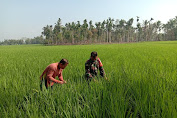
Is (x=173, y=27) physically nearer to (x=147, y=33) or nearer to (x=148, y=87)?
(x=147, y=33)

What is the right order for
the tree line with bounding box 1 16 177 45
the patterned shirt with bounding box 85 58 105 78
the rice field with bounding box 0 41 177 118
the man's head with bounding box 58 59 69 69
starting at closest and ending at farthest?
the rice field with bounding box 0 41 177 118 < the man's head with bounding box 58 59 69 69 < the patterned shirt with bounding box 85 58 105 78 < the tree line with bounding box 1 16 177 45

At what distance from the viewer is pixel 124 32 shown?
69.5 metres

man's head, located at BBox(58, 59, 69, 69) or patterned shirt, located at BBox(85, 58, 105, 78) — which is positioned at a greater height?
man's head, located at BBox(58, 59, 69, 69)

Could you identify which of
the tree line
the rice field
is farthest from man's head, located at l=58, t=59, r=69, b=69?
the tree line

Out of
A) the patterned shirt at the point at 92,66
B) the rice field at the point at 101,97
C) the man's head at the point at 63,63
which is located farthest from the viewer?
the patterned shirt at the point at 92,66

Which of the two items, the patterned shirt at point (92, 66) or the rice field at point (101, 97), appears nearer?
the rice field at point (101, 97)

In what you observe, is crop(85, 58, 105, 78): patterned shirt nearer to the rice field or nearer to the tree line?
the rice field

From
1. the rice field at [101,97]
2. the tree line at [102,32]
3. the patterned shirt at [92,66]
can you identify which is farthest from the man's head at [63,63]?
the tree line at [102,32]

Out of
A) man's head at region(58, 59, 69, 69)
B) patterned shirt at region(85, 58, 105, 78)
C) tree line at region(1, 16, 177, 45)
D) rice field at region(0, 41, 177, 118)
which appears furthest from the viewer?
tree line at region(1, 16, 177, 45)

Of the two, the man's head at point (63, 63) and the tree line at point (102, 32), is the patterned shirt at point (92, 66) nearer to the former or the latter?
the man's head at point (63, 63)

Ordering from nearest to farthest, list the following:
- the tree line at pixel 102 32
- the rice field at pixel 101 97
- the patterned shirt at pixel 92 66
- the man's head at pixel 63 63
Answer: the rice field at pixel 101 97, the man's head at pixel 63 63, the patterned shirt at pixel 92 66, the tree line at pixel 102 32

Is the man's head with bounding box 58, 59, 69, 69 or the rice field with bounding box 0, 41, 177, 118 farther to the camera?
the man's head with bounding box 58, 59, 69, 69

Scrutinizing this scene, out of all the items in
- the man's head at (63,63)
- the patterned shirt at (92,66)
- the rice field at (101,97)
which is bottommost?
the rice field at (101,97)

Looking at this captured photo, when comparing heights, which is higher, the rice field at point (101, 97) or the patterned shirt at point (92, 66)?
the patterned shirt at point (92, 66)
